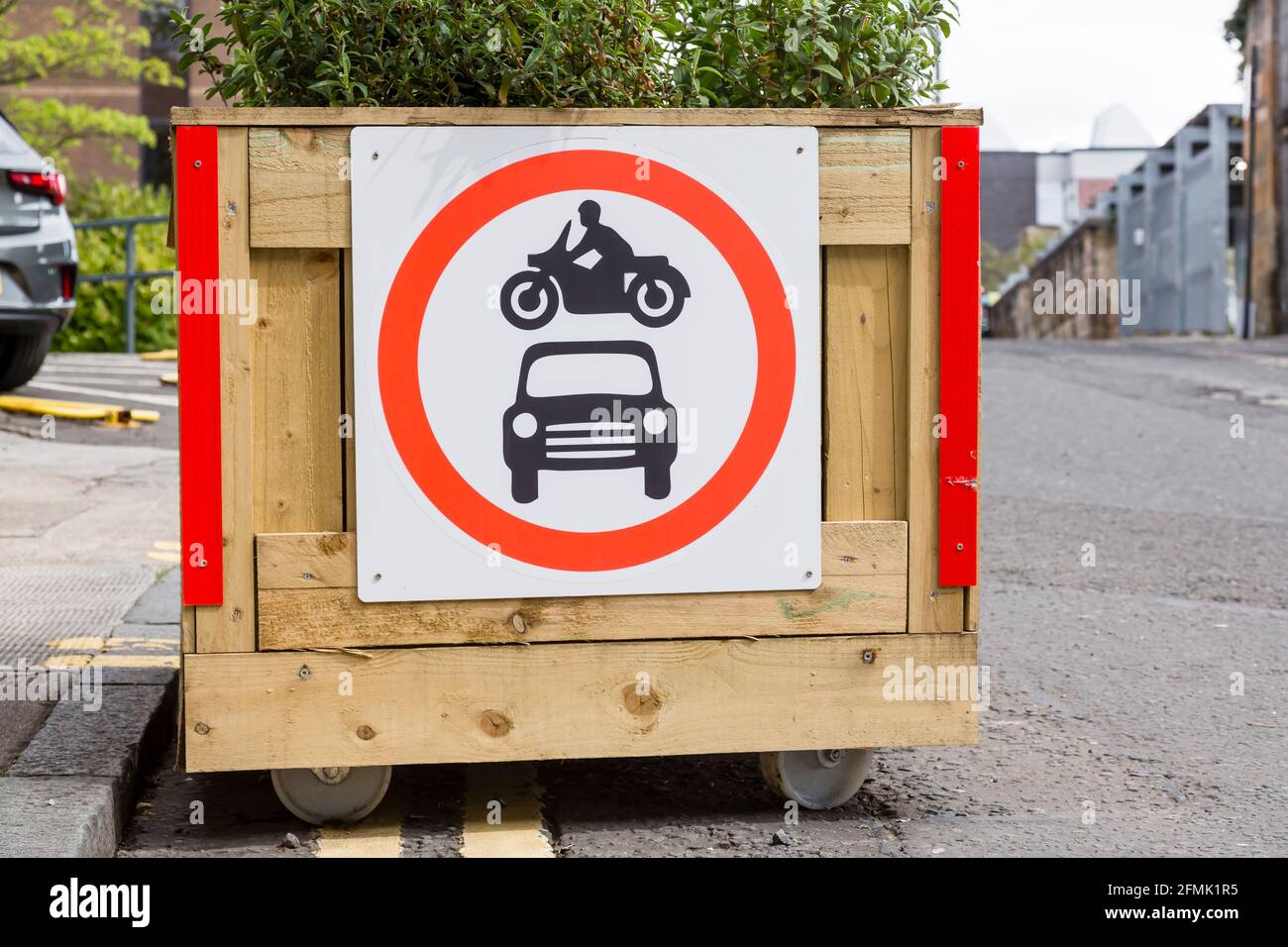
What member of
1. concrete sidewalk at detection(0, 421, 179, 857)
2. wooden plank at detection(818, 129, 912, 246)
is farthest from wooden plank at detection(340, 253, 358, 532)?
wooden plank at detection(818, 129, 912, 246)

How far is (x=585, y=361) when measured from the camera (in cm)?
322

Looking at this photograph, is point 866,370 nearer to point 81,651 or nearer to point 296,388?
point 296,388

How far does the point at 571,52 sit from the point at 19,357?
7.22 m

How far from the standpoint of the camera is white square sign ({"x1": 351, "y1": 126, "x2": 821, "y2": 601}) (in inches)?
125

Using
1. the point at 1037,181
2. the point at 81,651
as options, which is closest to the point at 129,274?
the point at 81,651

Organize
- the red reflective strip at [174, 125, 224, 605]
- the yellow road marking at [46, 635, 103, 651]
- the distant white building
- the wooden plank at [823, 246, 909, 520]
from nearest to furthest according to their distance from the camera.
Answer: the red reflective strip at [174, 125, 224, 605], the wooden plank at [823, 246, 909, 520], the yellow road marking at [46, 635, 103, 651], the distant white building

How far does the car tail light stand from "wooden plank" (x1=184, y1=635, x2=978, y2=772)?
6414 mm

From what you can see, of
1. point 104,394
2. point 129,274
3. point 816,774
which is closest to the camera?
point 816,774

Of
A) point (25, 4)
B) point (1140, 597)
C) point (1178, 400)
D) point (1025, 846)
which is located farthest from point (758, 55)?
point (25, 4)

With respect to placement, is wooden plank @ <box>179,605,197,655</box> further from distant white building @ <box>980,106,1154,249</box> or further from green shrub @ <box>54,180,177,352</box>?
distant white building @ <box>980,106,1154,249</box>

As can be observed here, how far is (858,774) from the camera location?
3.54 metres

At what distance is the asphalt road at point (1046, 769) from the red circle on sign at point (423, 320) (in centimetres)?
67

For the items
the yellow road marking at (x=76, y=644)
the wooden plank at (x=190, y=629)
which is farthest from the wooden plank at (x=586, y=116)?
the yellow road marking at (x=76, y=644)

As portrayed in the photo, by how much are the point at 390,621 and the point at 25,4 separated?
35.0 m
